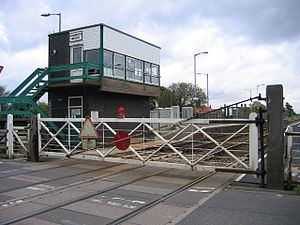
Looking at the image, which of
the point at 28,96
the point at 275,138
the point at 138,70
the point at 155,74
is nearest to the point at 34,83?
the point at 28,96

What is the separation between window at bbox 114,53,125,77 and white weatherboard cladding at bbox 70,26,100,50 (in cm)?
165

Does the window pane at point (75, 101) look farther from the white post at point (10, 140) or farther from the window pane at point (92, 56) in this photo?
the white post at point (10, 140)

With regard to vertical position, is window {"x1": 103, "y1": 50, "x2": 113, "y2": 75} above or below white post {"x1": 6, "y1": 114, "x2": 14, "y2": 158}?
above

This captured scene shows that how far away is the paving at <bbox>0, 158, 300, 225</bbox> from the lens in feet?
15.1

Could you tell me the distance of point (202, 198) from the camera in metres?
5.69

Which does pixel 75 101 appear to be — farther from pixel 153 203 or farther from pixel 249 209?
pixel 249 209

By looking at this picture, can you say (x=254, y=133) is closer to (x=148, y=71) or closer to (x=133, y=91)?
(x=133, y=91)

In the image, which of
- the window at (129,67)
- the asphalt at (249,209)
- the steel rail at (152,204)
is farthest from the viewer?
the window at (129,67)

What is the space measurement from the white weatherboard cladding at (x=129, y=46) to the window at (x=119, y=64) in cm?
37

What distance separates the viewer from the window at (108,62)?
16.8m

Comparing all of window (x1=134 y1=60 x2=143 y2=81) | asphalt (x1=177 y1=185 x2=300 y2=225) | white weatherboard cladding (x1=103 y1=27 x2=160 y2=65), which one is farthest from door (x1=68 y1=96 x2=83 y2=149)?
asphalt (x1=177 y1=185 x2=300 y2=225)

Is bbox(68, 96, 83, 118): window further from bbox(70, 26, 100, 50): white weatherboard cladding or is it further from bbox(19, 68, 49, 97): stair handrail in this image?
bbox(70, 26, 100, 50): white weatherboard cladding

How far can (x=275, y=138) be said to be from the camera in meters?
6.27

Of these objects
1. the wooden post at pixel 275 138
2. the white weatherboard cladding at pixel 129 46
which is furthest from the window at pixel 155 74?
the wooden post at pixel 275 138
